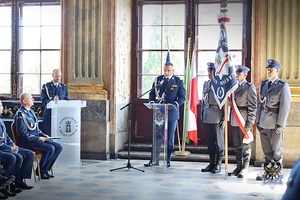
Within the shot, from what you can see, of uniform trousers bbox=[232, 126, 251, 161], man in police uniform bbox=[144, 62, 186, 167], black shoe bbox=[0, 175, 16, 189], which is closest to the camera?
black shoe bbox=[0, 175, 16, 189]

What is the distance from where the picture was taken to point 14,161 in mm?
4469

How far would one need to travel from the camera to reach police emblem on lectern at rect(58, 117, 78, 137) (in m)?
6.15

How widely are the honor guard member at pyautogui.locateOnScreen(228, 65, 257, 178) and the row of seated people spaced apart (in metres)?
2.23

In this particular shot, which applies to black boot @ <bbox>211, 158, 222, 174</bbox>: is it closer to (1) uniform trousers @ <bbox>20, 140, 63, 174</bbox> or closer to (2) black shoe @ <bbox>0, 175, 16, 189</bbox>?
(1) uniform trousers @ <bbox>20, 140, 63, 174</bbox>

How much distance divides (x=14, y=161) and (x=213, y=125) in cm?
263

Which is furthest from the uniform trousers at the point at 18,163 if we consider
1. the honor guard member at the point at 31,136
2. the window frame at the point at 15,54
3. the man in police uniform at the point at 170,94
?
the window frame at the point at 15,54

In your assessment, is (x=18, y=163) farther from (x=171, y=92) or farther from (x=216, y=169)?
(x=216, y=169)

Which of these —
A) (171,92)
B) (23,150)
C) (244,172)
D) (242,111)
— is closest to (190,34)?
(171,92)

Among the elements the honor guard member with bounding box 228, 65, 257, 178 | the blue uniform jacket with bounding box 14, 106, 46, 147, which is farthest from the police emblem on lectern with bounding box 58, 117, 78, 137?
the honor guard member with bounding box 228, 65, 257, 178

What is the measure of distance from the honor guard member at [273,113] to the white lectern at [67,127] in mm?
2532

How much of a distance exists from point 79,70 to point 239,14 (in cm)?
279

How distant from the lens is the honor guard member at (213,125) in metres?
5.84

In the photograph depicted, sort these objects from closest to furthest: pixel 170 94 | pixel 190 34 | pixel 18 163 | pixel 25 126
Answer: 1. pixel 18 163
2. pixel 25 126
3. pixel 170 94
4. pixel 190 34

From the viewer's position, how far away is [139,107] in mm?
7785
